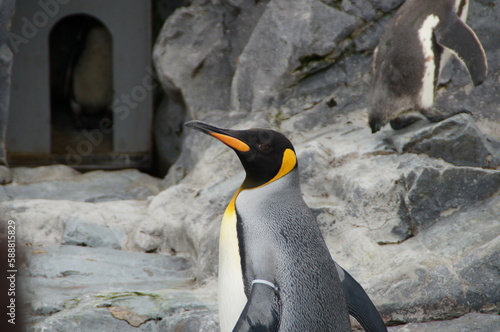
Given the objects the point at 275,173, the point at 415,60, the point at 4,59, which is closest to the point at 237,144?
the point at 275,173

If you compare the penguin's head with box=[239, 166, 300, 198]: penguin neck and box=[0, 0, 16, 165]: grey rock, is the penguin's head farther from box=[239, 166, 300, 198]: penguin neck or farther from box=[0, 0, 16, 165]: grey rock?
box=[0, 0, 16, 165]: grey rock

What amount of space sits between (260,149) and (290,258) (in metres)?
0.32

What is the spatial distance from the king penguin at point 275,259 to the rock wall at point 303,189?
1.38 ft

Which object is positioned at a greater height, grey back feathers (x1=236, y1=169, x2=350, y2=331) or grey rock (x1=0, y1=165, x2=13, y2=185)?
grey back feathers (x1=236, y1=169, x2=350, y2=331)

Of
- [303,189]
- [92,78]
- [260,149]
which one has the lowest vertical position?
[92,78]

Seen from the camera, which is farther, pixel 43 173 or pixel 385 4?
pixel 43 173

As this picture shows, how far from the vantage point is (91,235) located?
3033 millimetres

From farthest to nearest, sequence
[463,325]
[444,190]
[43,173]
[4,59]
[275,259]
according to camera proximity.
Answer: [43,173], [4,59], [444,190], [463,325], [275,259]

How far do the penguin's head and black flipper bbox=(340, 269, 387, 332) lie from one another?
0.41m

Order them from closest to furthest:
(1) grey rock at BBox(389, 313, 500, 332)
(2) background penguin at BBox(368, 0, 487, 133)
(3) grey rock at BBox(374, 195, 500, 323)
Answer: (1) grey rock at BBox(389, 313, 500, 332), (3) grey rock at BBox(374, 195, 500, 323), (2) background penguin at BBox(368, 0, 487, 133)

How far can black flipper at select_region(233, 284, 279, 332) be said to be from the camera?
5.04 feet

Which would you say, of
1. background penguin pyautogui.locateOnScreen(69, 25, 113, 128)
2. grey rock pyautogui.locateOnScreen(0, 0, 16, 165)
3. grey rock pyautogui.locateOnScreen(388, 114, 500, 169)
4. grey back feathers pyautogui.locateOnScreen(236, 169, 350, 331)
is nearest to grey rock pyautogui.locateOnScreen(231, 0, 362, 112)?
grey rock pyautogui.locateOnScreen(388, 114, 500, 169)

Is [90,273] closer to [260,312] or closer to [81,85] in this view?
[260,312]

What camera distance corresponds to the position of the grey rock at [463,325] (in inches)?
82.0
